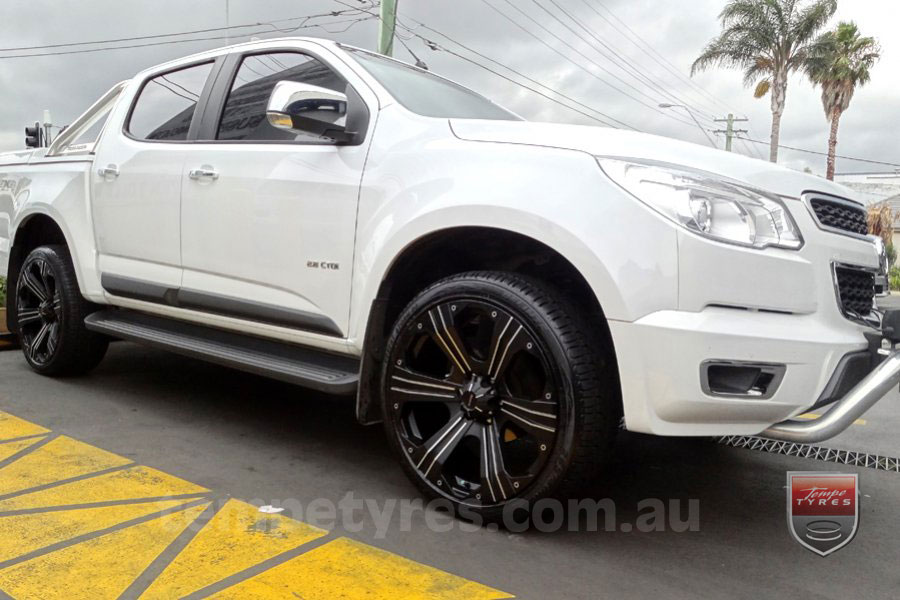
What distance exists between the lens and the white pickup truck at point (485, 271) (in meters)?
2.40

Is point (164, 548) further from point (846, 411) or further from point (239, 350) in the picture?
point (846, 411)

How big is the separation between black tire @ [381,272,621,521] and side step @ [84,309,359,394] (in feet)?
1.00

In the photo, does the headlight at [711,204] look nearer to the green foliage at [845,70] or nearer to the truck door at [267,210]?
the truck door at [267,210]

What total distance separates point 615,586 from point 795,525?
0.70m

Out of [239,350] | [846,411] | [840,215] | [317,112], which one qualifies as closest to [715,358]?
[846,411]

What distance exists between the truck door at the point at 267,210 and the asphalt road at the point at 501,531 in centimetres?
65

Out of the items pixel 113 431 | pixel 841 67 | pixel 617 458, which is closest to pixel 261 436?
pixel 113 431

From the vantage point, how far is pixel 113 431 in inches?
151

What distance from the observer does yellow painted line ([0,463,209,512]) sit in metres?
2.88

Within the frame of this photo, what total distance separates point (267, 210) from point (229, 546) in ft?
4.78

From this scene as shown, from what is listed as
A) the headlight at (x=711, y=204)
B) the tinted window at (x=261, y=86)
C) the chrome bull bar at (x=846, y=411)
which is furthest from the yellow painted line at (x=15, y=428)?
the chrome bull bar at (x=846, y=411)

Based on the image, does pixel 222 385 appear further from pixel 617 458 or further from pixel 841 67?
pixel 841 67

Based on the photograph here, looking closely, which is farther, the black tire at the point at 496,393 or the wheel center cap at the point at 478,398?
the wheel center cap at the point at 478,398

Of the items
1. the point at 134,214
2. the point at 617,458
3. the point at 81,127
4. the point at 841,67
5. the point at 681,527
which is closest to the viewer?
the point at 681,527
